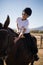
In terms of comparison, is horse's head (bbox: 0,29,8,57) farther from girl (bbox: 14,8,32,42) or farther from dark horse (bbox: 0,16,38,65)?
girl (bbox: 14,8,32,42)

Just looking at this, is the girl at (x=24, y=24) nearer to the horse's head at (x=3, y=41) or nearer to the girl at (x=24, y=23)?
the girl at (x=24, y=23)

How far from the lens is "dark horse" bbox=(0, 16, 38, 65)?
542 cm

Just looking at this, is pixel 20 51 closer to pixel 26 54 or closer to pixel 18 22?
pixel 26 54

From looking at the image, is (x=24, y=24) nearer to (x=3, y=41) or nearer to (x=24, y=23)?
(x=24, y=23)

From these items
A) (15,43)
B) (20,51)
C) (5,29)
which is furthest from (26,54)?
(5,29)

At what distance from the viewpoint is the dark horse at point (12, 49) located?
5422 millimetres

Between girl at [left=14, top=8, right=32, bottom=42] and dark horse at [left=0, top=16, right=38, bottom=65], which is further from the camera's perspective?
girl at [left=14, top=8, right=32, bottom=42]

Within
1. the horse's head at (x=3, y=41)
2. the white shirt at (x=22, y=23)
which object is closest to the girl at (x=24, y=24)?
the white shirt at (x=22, y=23)

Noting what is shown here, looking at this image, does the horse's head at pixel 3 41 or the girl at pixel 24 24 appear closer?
the horse's head at pixel 3 41

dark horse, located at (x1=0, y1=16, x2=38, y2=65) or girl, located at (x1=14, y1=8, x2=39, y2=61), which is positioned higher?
girl, located at (x1=14, y1=8, x2=39, y2=61)

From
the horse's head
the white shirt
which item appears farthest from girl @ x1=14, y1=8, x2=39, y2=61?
the horse's head

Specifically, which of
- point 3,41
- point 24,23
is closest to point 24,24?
point 24,23

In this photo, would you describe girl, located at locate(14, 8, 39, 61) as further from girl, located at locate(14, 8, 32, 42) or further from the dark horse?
the dark horse

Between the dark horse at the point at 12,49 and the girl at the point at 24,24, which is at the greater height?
the girl at the point at 24,24
